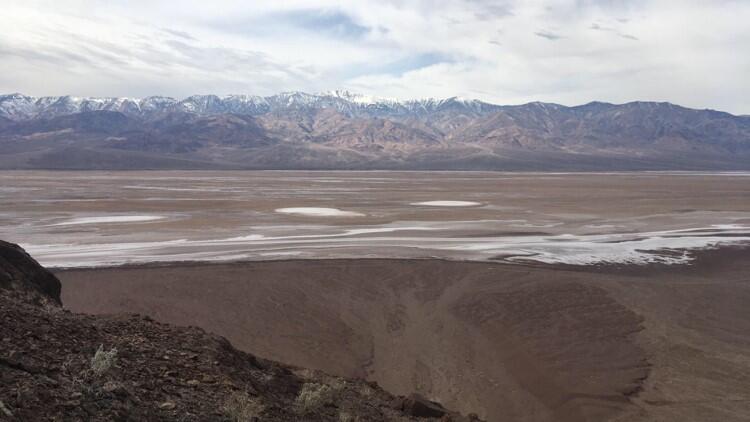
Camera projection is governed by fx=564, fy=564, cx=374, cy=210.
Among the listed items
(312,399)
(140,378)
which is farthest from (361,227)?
(140,378)

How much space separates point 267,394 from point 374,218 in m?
29.3

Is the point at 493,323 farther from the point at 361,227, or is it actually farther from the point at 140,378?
the point at 361,227

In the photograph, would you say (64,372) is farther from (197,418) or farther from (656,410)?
(656,410)

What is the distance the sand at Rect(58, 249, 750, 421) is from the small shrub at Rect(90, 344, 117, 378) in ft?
21.3

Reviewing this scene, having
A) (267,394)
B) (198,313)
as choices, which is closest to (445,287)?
(198,313)

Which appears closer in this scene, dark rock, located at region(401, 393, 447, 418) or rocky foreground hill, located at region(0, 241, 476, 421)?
rocky foreground hill, located at region(0, 241, 476, 421)

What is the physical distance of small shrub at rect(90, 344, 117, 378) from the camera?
571 cm

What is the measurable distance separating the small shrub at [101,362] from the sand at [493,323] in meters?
6.48

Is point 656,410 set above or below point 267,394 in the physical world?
below

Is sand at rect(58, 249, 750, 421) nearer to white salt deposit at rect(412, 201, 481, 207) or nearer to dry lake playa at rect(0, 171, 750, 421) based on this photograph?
dry lake playa at rect(0, 171, 750, 421)

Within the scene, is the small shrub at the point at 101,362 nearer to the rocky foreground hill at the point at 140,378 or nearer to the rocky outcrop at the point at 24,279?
the rocky foreground hill at the point at 140,378

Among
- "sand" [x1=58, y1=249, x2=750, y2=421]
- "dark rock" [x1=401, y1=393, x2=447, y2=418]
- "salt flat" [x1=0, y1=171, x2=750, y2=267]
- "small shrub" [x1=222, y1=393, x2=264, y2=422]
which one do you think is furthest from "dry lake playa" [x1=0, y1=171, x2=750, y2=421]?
"small shrub" [x1=222, y1=393, x2=264, y2=422]

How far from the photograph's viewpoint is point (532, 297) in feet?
58.3

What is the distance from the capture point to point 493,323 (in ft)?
51.2
